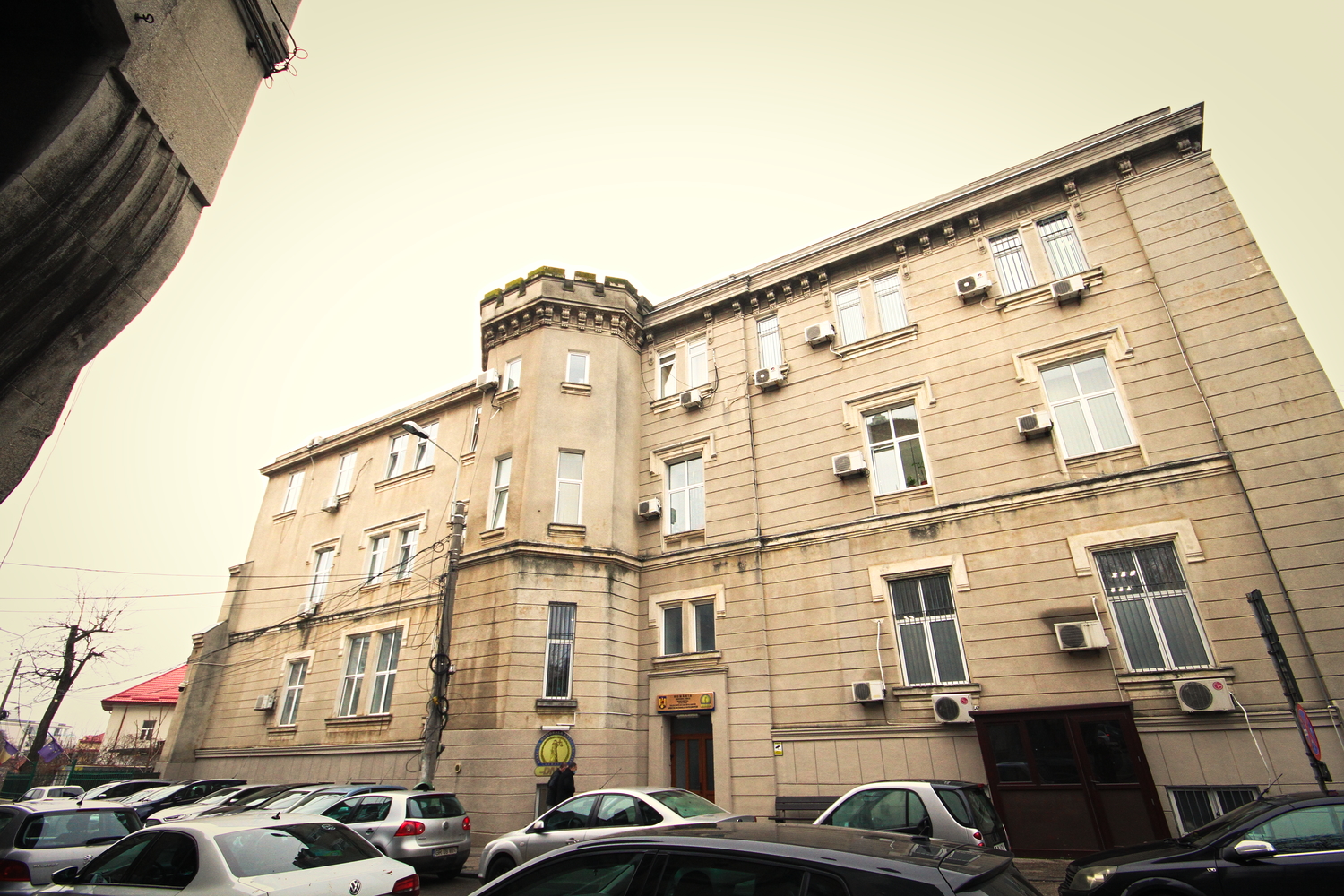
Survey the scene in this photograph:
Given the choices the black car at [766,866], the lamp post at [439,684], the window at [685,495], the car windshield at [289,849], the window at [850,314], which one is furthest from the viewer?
the window at [685,495]

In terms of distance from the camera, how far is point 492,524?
18031 millimetres

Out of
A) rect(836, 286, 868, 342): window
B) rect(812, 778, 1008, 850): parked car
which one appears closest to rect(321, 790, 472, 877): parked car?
rect(812, 778, 1008, 850): parked car

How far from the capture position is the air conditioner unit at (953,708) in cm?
1250

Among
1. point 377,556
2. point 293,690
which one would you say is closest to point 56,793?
point 293,690

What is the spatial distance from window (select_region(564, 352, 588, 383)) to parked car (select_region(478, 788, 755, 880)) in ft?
39.3

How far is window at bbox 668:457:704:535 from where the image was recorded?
58.7 ft

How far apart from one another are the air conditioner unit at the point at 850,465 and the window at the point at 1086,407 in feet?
13.2

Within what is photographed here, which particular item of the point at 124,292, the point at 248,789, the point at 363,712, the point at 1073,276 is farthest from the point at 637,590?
the point at 124,292

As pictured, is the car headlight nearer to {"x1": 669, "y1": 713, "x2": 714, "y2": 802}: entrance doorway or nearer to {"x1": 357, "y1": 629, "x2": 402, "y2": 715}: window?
{"x1": 669, "y1": 713, "x2": 714, "y2": 802}: entrance doorway

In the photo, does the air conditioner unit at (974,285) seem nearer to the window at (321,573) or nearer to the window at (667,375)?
the window at (667,375)

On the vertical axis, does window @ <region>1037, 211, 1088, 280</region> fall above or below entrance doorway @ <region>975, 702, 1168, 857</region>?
above

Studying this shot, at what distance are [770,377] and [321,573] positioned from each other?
18.1 meters

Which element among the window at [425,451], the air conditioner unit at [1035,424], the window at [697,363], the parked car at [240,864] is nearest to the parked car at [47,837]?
the parked car at [240,864]

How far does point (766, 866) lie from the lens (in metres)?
2.95
